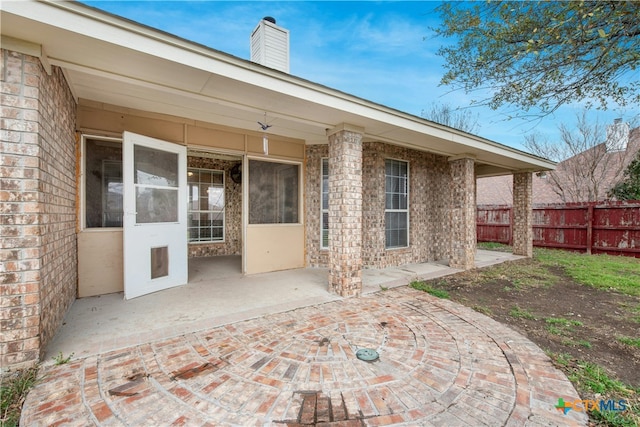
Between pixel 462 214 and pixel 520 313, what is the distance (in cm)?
298

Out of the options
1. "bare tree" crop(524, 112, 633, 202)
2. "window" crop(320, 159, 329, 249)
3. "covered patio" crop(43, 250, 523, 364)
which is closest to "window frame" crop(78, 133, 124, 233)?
"covered patio" crop(43, 250, 523, 364)

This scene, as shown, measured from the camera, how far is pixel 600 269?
20.6 ft

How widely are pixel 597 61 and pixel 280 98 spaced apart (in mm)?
3471

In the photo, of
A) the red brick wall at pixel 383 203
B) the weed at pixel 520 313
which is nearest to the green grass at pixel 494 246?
the red brick wall at pixel 383 203

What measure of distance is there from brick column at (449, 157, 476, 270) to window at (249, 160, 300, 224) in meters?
3.73

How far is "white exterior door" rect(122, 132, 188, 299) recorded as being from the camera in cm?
374

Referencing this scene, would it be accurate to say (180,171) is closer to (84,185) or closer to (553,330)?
(84,185)

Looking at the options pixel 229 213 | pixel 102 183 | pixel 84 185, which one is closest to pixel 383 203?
pixel 229 213

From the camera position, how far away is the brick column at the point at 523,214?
316 inches

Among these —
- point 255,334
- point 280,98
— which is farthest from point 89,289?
point 280,98

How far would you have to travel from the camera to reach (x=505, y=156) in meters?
6.38

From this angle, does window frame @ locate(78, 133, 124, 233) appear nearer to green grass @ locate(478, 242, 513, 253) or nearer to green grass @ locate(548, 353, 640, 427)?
green grass @ locate(548, 353, 640, 427)

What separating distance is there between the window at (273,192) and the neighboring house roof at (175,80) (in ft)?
2.90

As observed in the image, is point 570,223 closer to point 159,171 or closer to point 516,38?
point 516,38
